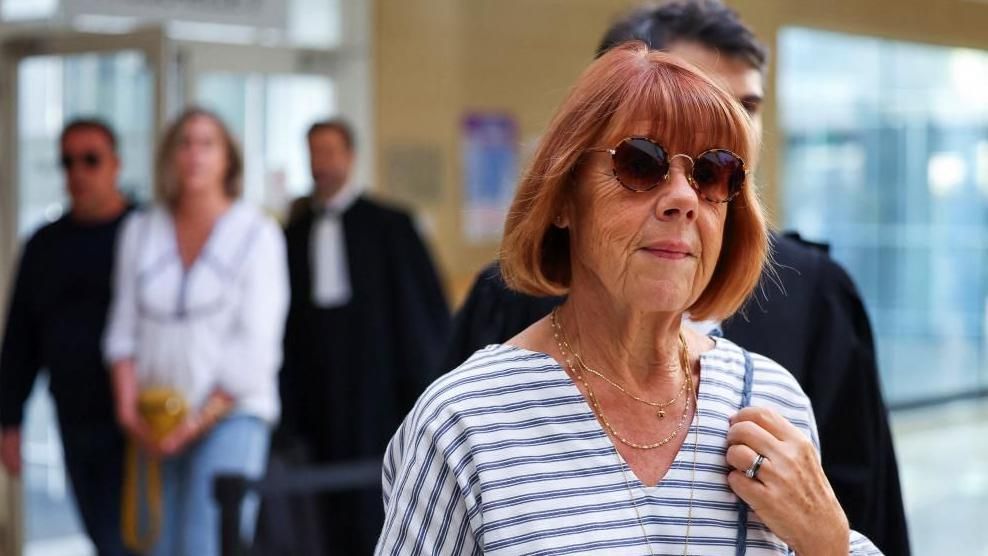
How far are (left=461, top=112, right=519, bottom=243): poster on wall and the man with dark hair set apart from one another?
662cm

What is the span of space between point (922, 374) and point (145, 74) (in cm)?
856

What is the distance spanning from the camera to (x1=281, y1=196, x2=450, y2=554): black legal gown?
21.7ft

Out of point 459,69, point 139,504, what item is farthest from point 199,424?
point 459,69

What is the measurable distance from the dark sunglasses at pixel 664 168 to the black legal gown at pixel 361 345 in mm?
4800

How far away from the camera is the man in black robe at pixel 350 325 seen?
662cm

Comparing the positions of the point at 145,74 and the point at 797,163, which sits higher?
the point at 145,74

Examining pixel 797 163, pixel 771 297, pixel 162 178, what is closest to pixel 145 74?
pixel 162 178

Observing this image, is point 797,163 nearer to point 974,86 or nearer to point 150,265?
point 974,86

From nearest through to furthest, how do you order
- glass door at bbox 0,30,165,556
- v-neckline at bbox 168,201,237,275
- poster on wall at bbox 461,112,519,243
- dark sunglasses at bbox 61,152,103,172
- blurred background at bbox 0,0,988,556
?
1. v-neckline at bbox 168,201,237,275
2. dark sunglasses at bbox 61,152,103,172
3. glass door at bbox 0,30,165,556
4. blurred background at bbox 0,0,988,556
5. poster on wall at bbox 461,112,519,243

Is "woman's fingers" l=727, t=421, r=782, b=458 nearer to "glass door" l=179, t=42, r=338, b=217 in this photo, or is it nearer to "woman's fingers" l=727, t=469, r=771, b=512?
"woman's fingers" l=727, t=469, r=771, b=512

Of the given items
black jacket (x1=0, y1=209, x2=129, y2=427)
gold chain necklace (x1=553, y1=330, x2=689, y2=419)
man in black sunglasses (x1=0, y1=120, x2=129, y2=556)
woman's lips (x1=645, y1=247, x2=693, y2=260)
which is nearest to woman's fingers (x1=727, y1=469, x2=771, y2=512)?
gold chain necklace (x1=553, y1=330, x2=689, y2=419)

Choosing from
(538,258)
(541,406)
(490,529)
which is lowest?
(490,529)

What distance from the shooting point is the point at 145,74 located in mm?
6887

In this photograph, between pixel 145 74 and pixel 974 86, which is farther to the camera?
pixel 974 86
